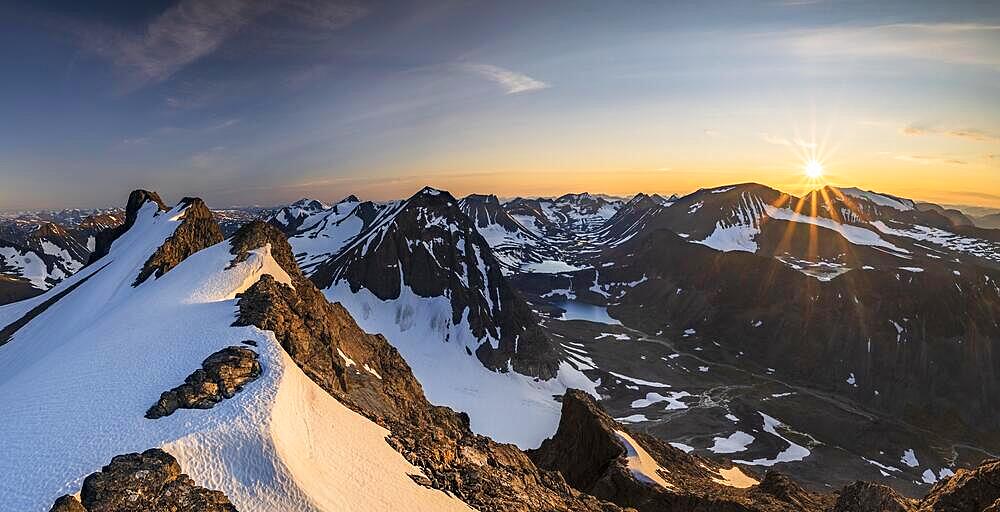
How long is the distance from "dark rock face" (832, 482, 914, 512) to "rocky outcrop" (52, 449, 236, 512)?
97.0 ft

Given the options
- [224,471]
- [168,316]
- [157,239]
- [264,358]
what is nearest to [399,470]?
[224,471]

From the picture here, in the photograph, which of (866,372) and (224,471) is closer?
(224,471)

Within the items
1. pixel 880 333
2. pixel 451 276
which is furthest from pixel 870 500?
pixel 880 333

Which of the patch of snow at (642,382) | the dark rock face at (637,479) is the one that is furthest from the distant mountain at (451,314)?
the dark rock face at (637,479)

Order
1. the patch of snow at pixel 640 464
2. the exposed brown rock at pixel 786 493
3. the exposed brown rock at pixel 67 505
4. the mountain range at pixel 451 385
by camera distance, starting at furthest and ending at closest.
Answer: the exposed brown rock at pixel 786 493 → the patch of snow at pixel 640 464 → the mountain range at pixel 451 385 → the exposed brown rock at pixel 67 505

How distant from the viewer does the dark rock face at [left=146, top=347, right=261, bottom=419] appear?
53.2ft

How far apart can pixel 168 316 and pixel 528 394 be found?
9050 centimetres

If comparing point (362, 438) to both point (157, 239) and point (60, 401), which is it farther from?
point (157, 239)

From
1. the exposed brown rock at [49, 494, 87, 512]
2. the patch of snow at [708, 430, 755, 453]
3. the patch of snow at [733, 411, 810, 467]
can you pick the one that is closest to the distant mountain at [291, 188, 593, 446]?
the patch of snow at [708, 430, 755, 453]

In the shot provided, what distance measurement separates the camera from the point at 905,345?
126562 millimetres

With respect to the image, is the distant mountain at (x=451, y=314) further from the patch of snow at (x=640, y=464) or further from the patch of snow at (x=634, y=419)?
the patch of snow at (x=640, y=464)

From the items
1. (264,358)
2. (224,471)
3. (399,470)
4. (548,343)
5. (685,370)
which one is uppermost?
(264,358)

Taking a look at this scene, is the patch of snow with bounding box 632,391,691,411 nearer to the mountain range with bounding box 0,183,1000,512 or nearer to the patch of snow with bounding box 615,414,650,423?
the mountain range with bounding box 0,183,1000,512

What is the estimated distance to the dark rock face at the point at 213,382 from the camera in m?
16.2
